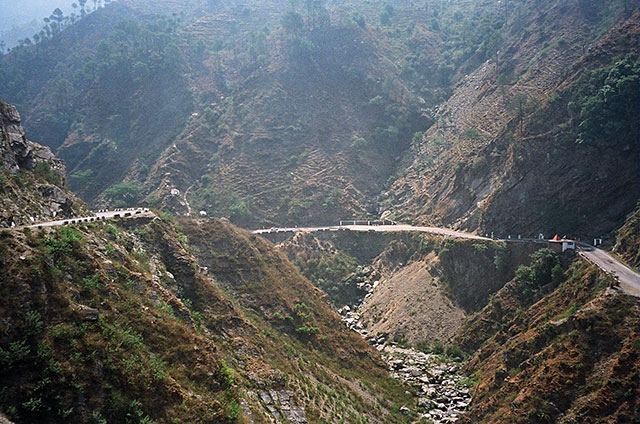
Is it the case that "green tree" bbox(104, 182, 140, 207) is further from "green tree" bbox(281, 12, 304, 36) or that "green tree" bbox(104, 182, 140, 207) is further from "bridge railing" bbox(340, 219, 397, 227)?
"green tree" bbox(281, 12, 304, 36)

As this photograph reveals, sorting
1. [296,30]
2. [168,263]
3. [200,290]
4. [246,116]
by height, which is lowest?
[200,290]

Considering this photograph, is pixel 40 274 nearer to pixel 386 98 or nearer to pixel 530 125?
pixel 530 125

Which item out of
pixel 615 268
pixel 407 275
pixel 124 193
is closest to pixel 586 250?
pixel 615 268

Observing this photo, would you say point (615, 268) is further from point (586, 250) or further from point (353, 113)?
point (353, 113)

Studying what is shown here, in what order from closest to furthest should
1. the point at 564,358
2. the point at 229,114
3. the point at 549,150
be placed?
1. the point at 564,358
2. the point at 549,150
3. the point at 229,114

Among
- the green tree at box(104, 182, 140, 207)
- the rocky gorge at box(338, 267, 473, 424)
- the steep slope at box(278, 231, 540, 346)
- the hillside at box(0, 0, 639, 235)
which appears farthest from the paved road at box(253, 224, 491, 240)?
the green tree at box(104, 182, 140, 207)

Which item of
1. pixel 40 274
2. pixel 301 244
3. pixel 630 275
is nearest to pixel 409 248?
pixel 301 244

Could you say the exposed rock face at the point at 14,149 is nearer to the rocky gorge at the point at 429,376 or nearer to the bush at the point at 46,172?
the bush at the point at 46,172
